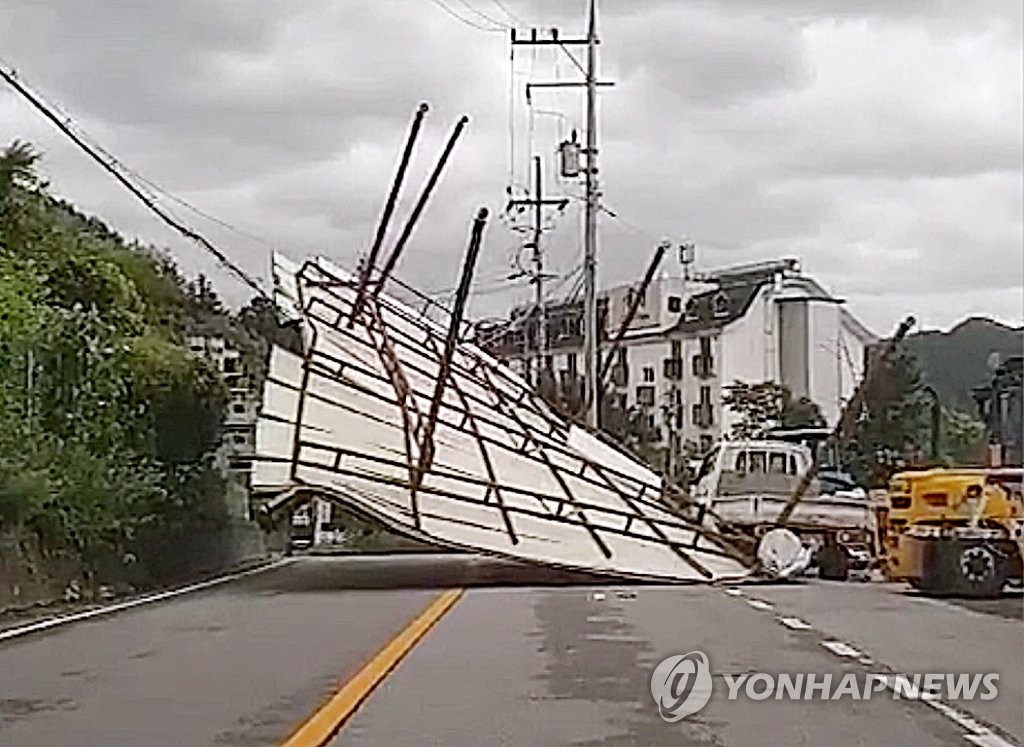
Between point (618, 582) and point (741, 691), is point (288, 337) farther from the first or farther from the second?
point (741, 691)

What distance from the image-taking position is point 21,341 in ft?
105

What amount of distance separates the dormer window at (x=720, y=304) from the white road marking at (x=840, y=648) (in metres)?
82.1

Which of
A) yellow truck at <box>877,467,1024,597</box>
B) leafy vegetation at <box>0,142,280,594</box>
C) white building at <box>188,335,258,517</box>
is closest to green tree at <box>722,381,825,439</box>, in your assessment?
white building at <box>188,335,258,517</box>

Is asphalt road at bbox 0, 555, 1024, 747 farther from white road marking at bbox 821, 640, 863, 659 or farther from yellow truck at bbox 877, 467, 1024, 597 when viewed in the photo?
yellow truck at bbox 877, 467, 1024, 597

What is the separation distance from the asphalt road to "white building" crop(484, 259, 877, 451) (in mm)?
68142

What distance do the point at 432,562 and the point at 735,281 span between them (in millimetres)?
61647

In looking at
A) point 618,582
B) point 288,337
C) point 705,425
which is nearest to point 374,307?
point 288,337

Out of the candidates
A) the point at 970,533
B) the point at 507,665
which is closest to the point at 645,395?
the point at 970,533

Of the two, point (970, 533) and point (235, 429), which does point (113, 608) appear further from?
point (235, 429)

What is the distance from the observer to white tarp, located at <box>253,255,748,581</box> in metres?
35.5

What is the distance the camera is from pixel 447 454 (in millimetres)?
39312

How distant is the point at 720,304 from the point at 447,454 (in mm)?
66771

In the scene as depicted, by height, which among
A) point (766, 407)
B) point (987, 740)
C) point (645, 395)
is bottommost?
point (987, 740)

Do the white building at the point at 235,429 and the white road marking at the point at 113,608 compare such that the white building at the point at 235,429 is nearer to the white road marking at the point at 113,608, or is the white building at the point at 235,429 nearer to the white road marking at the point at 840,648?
the white road marking at the point at 113,608
